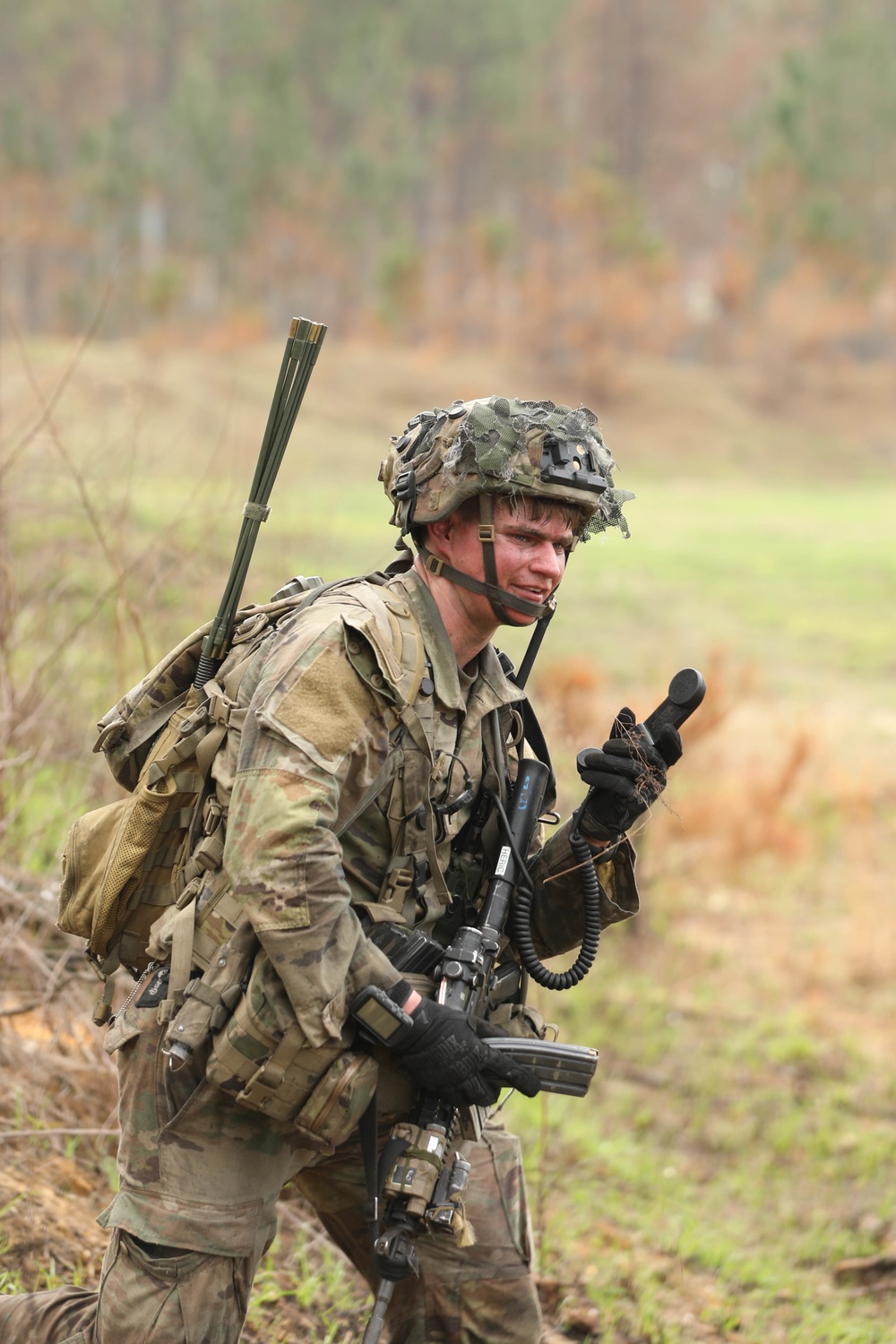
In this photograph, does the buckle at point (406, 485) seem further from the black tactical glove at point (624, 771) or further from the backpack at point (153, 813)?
the black tactical glove at point (624, 771)

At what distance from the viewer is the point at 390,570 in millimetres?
2926

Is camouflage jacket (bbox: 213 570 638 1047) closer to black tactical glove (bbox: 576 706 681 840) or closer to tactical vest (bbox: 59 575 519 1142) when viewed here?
tactical vest (bbox: 59 575 519 1142)

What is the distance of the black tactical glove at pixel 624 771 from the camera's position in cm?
282

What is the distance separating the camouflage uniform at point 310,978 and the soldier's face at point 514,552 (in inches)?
4.3

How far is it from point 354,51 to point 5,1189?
34111 millimetres

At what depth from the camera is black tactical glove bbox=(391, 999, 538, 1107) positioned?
8.04ft

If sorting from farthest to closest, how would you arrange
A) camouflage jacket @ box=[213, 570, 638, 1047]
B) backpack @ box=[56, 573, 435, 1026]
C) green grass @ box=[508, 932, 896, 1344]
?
1. green grass @ box=[508, 932, 896, 1344]
2. backpack @ box=[56, 573, 435, 1026]
3. camouflage jacket @ box=[213, 570, 638, 1047]

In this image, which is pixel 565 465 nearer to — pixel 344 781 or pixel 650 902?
pixel 344 781

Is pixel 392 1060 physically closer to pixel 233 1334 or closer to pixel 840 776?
pixel 233 1334

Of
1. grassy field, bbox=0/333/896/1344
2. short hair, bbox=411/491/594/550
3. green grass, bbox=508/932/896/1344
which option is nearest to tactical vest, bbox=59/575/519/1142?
short hair, bbox=411/491/594/550

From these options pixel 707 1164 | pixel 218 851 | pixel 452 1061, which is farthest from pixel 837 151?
pixel 452 1061

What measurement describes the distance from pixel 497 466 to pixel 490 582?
23cm

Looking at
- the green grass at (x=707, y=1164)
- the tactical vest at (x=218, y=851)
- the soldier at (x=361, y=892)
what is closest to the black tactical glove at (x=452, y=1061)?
the soldier at (x=361, y=892)

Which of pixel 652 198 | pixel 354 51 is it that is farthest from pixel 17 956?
pixel 652 198
